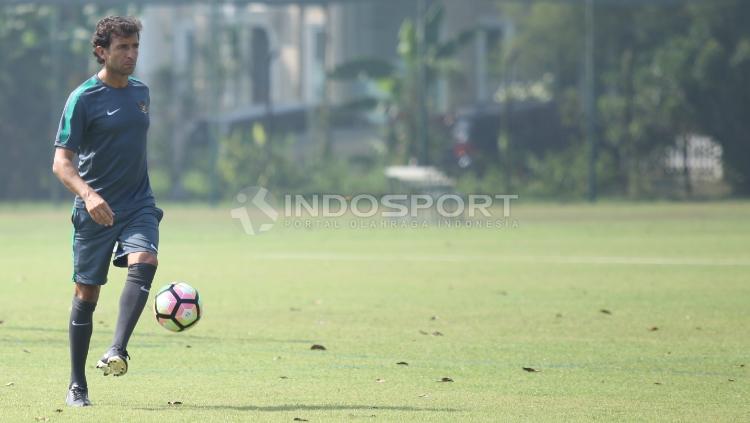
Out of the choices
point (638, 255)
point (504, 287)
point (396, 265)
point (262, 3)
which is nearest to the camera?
point (504, 287)

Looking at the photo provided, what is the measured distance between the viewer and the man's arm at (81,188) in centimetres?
809

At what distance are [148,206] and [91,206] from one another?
555 millimetres

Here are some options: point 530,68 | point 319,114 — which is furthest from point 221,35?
point 530,68

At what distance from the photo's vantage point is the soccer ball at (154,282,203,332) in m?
8.87

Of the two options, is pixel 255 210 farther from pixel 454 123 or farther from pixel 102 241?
pixel 102 241

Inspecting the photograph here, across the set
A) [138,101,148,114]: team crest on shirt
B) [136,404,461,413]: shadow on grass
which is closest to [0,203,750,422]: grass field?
[136,404,461,413]: shadow on grass

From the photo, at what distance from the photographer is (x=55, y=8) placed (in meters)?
35.9

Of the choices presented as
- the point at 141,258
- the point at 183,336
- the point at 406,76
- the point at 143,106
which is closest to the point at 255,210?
the point at 406,76

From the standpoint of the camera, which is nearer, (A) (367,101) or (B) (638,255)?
(B) (638,255)

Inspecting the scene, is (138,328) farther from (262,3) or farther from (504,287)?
(262,3)
